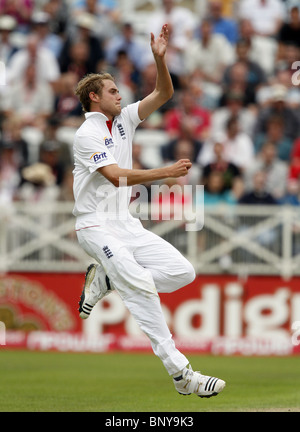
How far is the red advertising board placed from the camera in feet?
51.5

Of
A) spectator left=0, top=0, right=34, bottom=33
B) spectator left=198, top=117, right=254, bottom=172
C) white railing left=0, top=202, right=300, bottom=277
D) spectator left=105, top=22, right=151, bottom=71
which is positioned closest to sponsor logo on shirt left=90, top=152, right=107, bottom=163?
white railing left=0, top=202, right=300, bottom=277

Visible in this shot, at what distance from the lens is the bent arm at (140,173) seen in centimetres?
841

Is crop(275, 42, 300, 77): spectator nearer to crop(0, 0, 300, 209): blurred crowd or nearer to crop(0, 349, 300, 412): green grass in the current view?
crop(0, 0, 300, 209): blurred crowd

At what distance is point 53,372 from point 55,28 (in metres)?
9.64

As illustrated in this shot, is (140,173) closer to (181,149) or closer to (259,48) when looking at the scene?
(181,149)

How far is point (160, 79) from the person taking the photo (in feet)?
30.6

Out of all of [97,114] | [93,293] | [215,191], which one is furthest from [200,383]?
[215,191]

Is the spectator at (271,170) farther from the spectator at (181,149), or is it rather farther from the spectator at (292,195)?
the spectator at (181,149)

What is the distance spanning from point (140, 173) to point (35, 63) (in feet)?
35.0

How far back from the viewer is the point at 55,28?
2022 centimetres

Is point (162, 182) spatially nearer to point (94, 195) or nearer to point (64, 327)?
point (64, 327)

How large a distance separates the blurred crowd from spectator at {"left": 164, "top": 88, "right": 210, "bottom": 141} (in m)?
0.03

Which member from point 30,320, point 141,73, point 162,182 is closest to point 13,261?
point 30,320

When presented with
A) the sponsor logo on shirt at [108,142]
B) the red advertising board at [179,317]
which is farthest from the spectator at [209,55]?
the sponsor logo on shirt at [108,142]
